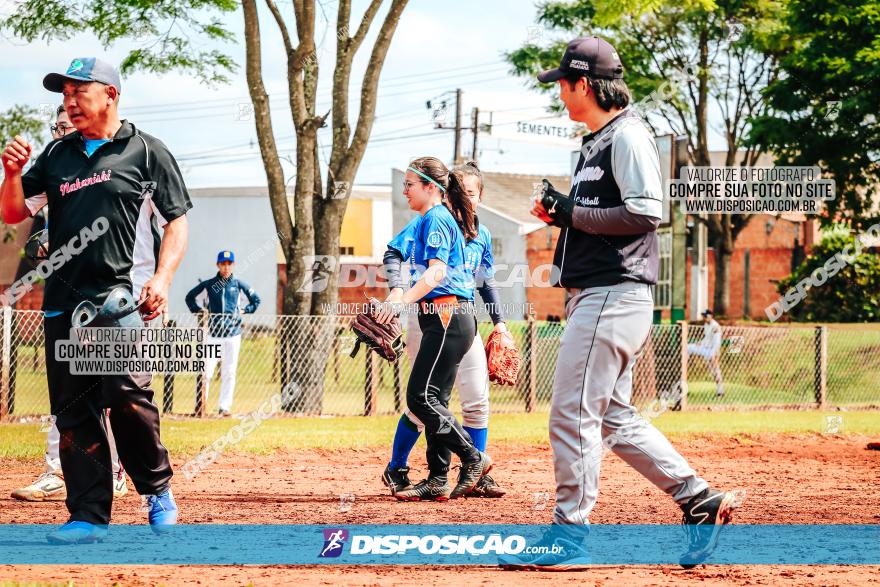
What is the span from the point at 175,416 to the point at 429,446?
7.82m

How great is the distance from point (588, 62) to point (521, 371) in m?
12.2

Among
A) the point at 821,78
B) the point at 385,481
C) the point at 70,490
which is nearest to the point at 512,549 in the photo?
the point at 70,490

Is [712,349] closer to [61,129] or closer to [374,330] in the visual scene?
[374,330]

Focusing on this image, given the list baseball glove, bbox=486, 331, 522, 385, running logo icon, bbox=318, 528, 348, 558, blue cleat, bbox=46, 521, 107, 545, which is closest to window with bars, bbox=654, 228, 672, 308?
baseball glove, bbox=486, 331, 522, 385

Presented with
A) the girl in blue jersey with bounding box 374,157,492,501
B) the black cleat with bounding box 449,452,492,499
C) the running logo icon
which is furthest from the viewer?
the black cleat with bounding box 449,452,492,499

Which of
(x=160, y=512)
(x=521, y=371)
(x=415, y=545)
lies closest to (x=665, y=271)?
(x=521, y=371)

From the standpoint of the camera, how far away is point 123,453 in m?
5.41

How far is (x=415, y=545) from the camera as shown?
5.45m

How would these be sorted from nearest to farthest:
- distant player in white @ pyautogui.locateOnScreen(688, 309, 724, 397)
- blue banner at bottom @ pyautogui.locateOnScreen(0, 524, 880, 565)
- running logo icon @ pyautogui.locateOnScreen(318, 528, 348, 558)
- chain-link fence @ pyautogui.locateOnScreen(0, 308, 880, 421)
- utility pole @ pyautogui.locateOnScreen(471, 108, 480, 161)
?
blue banner at bottom @ pyautogui.locateOnScreen(0, 524, 880, 565)
running logo icon @ pyautogui.locateOnScreen(318, 528, 348, 558)
chain-link fence @ pyautogui.locateOnScreen(0, 308, 880, 421)
distant player in white @ pyautogui.locateOnScreen(688, 309, 724, 397)
utility pole @ pyautogui.locateOnScreen(471, 108, 480, 161)

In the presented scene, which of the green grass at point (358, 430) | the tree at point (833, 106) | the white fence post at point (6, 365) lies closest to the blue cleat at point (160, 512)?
the green grass at point (358, 430)

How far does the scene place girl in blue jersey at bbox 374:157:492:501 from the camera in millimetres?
7102

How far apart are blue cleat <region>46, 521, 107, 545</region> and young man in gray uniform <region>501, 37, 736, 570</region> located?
6.43 ft

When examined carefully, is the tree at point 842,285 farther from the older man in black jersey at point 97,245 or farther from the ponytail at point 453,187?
the older man in black jersey at point 97,245

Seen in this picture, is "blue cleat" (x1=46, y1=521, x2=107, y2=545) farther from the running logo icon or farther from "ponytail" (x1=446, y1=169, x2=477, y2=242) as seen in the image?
"ponytail" (x1=446, y1=169, x2=477, y2=242)
